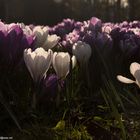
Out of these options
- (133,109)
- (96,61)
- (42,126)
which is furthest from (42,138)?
(96,61)

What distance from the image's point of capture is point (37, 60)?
2.06 metres

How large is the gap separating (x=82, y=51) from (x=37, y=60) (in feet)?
1.66

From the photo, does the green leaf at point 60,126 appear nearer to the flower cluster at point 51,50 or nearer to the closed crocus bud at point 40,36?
the flower cluster at point 51,50

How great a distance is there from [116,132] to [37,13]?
27.1m

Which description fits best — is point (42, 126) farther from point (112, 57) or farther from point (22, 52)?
point (112, 57)

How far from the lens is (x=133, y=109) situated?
2.19 metres

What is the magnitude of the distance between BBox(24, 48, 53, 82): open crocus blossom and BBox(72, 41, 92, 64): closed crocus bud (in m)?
0.48

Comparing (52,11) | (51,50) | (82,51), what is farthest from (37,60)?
(52,11)

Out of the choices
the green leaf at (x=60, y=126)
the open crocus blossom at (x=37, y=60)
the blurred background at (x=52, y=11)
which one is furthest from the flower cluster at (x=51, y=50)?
the blurred background at (x=52, y=11)

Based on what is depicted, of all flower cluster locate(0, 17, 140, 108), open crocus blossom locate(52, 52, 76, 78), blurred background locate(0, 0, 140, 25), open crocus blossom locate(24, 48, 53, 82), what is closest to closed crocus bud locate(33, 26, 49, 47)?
flower cluster locate(0, 17, 140, 108)

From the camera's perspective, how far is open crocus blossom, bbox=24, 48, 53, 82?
2.04 m

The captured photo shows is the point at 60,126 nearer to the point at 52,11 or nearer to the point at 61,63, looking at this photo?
the point at 61,63

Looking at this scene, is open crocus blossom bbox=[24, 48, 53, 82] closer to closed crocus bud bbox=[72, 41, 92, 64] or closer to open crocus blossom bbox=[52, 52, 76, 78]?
open crocus blossom bbox=[52, 52, 76, 78]

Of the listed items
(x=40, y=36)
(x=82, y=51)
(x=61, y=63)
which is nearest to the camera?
(x=61, y=63)
